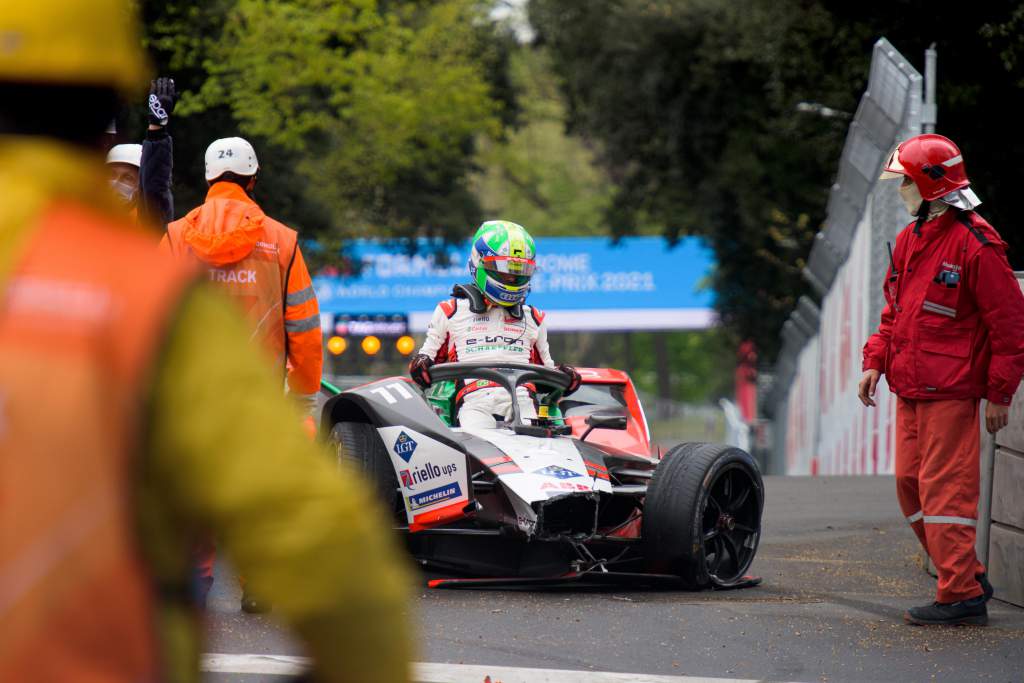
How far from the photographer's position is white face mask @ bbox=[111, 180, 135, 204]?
24.8 ft

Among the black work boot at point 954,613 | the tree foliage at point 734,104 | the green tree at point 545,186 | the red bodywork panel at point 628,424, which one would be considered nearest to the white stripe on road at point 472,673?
the black work boot at point 954,613

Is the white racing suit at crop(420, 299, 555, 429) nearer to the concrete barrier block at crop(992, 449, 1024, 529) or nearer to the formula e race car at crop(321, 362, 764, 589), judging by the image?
the formula e race car at crop(321, 362, 764, 589)

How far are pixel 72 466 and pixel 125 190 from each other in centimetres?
611

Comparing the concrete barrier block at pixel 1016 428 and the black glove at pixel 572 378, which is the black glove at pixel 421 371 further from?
the concrete barrier block at pixel 1016 428

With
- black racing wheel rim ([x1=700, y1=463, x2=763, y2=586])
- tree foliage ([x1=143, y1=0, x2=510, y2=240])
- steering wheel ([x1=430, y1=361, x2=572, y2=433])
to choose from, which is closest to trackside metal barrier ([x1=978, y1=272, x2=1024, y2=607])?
black racing wheel rim ([x1=700, y1=463, x2=763, y2=586])

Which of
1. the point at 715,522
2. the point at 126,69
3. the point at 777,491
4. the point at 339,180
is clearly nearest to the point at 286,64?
the point at 339,180

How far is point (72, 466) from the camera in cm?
171

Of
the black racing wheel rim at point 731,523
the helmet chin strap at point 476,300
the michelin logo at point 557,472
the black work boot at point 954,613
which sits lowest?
the black work boot at point 954,613

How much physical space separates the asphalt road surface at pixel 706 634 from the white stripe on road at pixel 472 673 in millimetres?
11

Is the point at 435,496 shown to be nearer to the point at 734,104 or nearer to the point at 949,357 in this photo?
the point at 949,357

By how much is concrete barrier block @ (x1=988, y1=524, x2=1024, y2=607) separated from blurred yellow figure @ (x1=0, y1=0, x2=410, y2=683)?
6090 mm

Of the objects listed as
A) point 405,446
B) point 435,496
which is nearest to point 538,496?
point 435,496

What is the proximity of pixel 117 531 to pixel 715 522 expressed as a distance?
6711 mm

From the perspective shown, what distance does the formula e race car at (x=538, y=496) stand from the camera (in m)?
7.84
